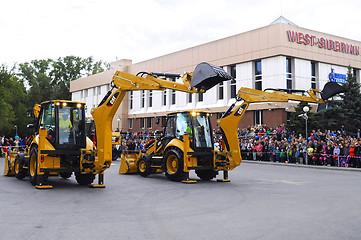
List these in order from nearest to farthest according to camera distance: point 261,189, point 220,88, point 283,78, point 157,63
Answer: point 261,189 < point 283,78 < point 220,88 < point 157,63

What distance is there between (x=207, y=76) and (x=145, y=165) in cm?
602

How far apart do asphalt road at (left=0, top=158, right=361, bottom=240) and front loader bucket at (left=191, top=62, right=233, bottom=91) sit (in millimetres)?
3432

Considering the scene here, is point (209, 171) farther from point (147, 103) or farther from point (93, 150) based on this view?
point (147, 103)

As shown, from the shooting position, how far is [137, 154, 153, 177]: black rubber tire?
16047 mm

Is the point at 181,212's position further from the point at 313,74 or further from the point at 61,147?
the point at 313,74


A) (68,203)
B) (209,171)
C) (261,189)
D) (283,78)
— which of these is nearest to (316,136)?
(283,78)

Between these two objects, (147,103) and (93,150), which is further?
(147,103)

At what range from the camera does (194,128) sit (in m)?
15.0

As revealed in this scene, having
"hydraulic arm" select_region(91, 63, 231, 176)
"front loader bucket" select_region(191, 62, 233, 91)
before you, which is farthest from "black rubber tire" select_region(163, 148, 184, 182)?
"front loader bucket" select_region(191, 62, 233, 91)

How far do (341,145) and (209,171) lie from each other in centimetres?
1186

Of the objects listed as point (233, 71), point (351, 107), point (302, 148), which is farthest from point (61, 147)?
point (233, 71)

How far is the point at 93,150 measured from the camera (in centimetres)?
1264

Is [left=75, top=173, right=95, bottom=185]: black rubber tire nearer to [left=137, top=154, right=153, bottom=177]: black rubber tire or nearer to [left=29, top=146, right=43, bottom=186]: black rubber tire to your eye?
[left=29, top=146, right=43, bottom=186]: black rubber tire

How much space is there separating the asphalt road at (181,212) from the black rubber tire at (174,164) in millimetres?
1261
